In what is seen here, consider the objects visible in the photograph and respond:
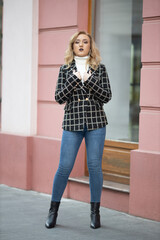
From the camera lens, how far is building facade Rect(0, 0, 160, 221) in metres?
6.53

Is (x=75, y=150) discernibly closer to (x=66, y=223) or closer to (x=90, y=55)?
(x=66, y=223)

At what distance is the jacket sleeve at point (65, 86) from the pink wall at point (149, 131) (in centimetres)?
102

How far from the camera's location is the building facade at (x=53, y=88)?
6.53 meters

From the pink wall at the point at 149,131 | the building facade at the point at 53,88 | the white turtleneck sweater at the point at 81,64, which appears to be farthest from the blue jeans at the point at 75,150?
the building facade at the point at 53,88

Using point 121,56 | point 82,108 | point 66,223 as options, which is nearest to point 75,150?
point 82,108

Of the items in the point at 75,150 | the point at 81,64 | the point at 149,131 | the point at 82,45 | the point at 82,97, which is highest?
the point at 82,45

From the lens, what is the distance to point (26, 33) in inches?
277

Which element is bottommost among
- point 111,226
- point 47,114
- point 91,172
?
point 111,226

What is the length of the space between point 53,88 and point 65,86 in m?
1.94

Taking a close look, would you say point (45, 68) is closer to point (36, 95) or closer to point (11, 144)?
point (36, 95)

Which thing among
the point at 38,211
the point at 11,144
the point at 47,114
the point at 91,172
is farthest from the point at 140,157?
the point at 11,144

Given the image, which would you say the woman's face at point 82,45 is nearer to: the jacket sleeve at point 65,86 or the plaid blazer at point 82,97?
the plaid blazer at point 82,97

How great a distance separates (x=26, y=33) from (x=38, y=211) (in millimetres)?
2588

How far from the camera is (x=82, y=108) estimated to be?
16.3 ft
